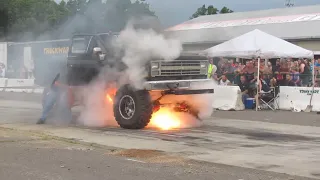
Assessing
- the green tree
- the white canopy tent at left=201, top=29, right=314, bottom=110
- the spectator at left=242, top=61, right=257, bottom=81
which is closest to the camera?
the green tree

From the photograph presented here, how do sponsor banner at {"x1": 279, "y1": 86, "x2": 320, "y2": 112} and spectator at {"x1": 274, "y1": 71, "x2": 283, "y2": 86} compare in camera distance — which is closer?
sponsor banner at {"x1": 279, "y1": 86, "x2": 320, "y2": 112}

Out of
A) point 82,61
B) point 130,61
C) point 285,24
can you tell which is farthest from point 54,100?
point 285,24

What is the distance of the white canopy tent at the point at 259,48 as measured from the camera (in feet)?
57.6

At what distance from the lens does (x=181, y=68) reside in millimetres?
12102

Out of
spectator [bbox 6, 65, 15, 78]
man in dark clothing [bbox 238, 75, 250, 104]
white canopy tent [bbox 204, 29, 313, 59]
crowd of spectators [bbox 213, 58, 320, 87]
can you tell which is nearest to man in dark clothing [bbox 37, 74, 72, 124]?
white canopy tent [bbox 204, 29, 313, 59]

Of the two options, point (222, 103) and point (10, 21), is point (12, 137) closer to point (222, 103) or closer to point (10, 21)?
point (10, 21)

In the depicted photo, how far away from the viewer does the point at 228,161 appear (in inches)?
325

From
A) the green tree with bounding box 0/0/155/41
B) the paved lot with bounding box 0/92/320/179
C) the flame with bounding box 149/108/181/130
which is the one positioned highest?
the green tree with bounding box 0/0/155/41

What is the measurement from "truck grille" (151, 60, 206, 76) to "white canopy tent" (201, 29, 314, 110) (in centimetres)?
531

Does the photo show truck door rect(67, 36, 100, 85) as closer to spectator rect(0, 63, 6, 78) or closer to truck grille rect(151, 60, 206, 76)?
truck grille rect(151, 60, 206, 76)

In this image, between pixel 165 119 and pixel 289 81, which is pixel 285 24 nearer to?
pixel 289 81

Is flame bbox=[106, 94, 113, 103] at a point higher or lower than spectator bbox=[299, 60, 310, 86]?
lower

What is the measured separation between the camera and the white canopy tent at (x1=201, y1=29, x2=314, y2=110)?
691 inches

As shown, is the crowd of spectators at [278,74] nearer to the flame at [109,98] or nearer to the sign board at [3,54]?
the flame at [109,98]
